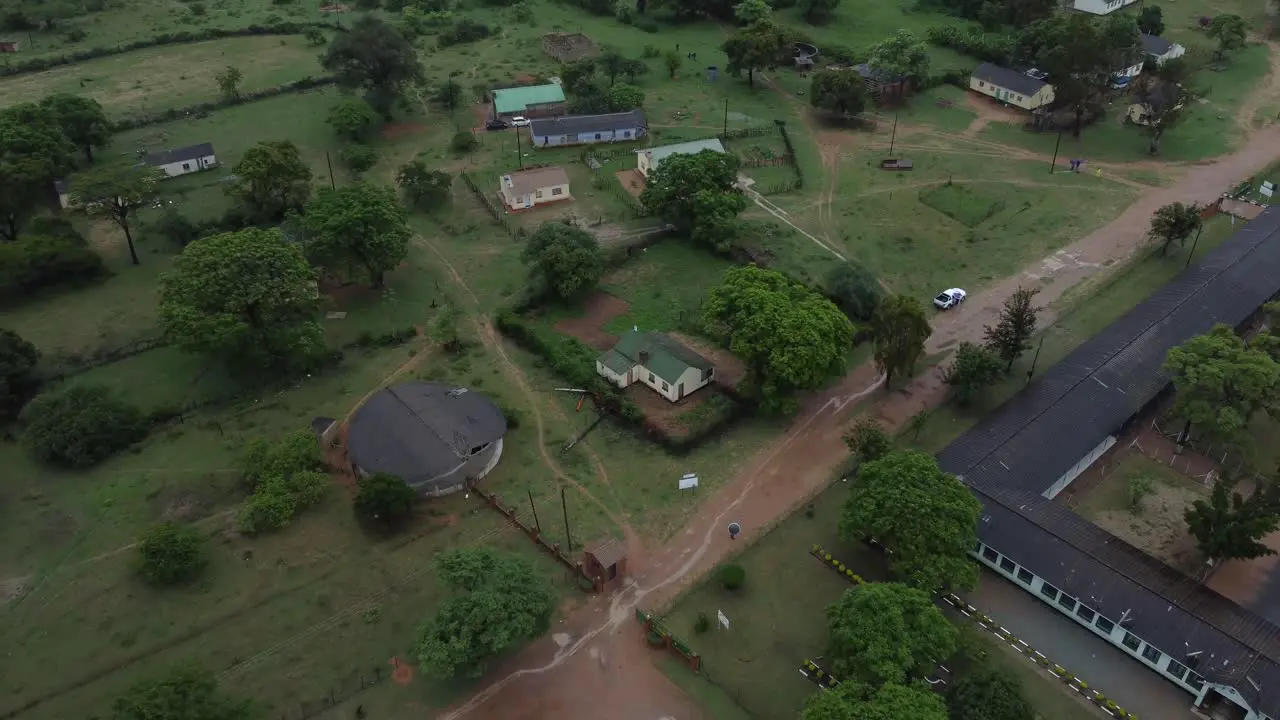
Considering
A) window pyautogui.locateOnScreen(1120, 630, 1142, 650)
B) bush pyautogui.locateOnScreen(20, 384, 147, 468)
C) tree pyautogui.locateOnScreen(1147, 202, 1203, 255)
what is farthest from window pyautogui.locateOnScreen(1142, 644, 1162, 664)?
bush pyautogui.locateOnScreen(20, 384, 147, 468)

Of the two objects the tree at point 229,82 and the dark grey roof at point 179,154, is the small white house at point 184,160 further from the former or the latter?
the tree at point 229,82

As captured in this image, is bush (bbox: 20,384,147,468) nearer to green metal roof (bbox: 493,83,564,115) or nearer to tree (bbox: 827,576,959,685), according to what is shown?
tree (bbox: 827,576,959,685)

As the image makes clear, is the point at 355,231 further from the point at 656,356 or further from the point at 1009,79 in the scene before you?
the point at 1009,79

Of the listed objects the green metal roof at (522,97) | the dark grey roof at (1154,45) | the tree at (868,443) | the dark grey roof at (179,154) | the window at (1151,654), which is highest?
the dark grey roof at (1154,45)

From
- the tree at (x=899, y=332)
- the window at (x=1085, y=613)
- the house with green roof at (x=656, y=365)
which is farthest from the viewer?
the house with green roof at (x=656, y=365)

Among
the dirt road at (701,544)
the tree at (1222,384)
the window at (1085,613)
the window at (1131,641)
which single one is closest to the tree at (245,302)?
the dirt road at (701,544)

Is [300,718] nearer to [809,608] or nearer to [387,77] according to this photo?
[809,608]

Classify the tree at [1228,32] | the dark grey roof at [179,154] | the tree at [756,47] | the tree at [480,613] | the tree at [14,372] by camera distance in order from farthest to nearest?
the tree at [1228,32]
the tree at [756,47]
the dark grey roof at [179,154]
the tree at [14,372]
the tree at [480,613]
